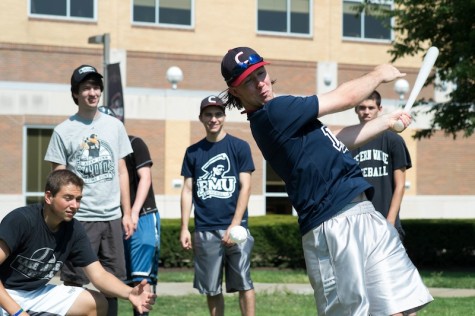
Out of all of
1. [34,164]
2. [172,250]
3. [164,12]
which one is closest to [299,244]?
[172,250]

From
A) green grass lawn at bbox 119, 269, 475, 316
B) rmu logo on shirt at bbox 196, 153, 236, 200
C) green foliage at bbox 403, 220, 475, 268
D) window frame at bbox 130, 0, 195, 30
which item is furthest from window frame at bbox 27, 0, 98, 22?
rmu logo on shirt at bbox 196, 153, 236, 200

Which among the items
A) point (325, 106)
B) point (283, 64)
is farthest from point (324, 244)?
point (283, 64)

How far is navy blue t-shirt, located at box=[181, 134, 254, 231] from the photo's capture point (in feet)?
30.1

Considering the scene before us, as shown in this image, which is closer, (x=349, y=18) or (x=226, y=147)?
(x=226, y=147)

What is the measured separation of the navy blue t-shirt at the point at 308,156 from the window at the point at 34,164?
22.3 m

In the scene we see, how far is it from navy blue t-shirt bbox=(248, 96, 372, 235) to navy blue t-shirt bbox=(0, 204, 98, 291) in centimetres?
206

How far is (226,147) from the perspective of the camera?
30.5ft

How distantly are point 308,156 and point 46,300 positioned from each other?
8.32 feet

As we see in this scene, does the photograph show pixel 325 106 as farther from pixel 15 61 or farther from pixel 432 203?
pixel 432 203

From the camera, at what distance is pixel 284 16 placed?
29859 millimetres

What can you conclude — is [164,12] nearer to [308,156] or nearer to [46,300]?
[46,300]

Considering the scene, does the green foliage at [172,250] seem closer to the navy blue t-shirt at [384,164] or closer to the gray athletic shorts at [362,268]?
the navy blue t-shirt at [384,164]

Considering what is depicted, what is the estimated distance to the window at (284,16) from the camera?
97.2 feet

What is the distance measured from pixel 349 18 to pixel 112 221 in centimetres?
2327
